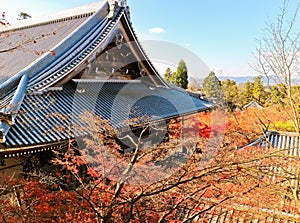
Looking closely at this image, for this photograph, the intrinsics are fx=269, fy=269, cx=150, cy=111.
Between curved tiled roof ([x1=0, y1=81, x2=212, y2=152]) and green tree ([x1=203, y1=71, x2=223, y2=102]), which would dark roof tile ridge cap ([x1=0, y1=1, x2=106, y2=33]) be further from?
green tree ([x1=203, y1=71, x2=223, y2=102])

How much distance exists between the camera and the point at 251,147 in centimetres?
1123

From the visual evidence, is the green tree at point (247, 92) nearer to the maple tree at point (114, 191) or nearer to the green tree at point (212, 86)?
the green tree at point (212, 86)

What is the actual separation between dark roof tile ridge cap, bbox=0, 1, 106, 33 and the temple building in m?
0.07

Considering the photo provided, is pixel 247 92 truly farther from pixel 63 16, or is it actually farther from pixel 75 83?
pixel 75 83

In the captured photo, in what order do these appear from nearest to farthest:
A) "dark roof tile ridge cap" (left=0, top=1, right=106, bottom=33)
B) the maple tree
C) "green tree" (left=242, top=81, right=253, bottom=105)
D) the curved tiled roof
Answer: the maple tree
the curved tiled roof
"dark roof tile ridge cap" (left=0, top=1, right=106, bottom=33)
"green tree" (left=242, top=81, right=253, bottom=105)

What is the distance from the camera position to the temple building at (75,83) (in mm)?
5734

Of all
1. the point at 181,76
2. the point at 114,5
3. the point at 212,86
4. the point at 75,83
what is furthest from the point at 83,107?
the point at 212,86

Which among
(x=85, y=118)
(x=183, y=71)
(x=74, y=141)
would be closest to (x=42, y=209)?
(x=74, y=141)

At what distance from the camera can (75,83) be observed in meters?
8.55

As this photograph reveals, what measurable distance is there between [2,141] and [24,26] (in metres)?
11.9

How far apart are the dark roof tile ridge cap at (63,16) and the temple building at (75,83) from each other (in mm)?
70

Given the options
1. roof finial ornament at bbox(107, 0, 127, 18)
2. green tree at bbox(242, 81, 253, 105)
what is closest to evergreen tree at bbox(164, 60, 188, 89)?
green tree at bbox(242, 81, 253, 105)

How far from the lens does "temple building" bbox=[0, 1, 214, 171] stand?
573 cm

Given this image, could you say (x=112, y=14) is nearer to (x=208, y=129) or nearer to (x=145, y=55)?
(x=145, y=55)
